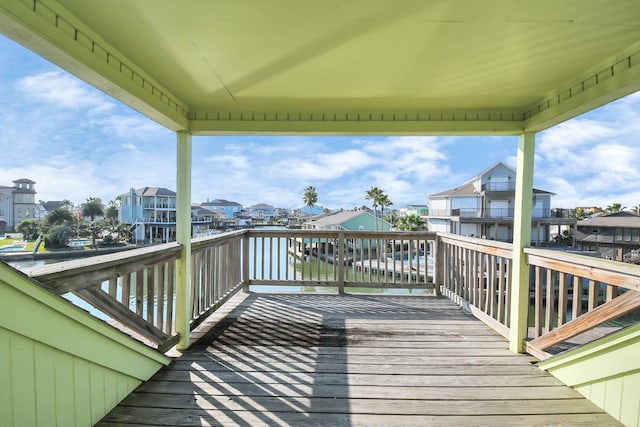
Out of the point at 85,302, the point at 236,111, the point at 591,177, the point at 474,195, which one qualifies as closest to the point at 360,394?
the point at 85,302

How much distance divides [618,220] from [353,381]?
2260 mm

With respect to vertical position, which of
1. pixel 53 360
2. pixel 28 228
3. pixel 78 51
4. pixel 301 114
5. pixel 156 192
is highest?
pixel 301 114

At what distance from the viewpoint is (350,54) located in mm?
1635

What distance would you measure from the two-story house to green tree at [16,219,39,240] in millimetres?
17

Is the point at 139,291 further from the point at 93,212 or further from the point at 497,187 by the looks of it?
the point at 497,187

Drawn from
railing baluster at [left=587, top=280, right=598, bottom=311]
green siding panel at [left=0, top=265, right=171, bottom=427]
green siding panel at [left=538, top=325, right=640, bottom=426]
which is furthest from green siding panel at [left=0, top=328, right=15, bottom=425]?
railing baluster at [left=587, top=280, right=598, bottom=311]

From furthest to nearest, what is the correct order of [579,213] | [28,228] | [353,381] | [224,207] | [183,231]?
[224,207] < [579,213] < [183,231] < [353,381] < [28,228]

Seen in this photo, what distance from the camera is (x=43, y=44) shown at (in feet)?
4.19

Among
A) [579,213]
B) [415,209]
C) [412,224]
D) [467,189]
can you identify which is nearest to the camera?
[579,213]

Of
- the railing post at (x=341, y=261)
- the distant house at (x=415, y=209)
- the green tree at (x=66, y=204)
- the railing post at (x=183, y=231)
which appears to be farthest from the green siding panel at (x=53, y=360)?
→ the distant house at (x=415, y=209)

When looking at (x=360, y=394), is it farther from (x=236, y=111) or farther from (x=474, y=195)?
(x=474, y=195)

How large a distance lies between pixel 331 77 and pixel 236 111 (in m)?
1.13

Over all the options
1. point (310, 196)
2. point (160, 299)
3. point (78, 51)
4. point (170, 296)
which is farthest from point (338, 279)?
point (310, 196)

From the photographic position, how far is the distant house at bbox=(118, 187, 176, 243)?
6.70ft
